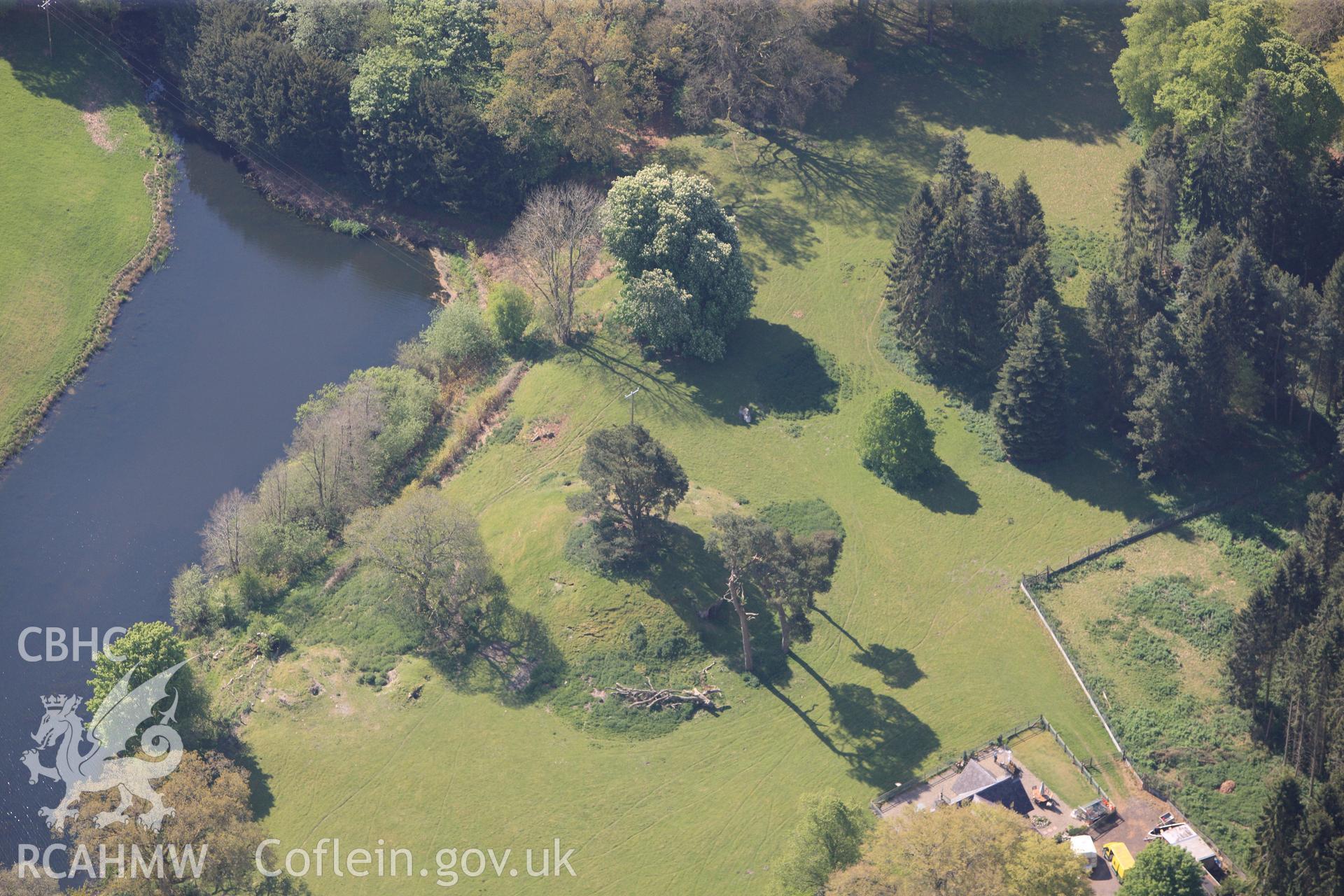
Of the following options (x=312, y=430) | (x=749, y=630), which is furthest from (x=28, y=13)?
(x=749, y=630)

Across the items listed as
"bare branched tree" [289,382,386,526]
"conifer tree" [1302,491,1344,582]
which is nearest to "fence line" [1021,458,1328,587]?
"conifer tree" [1302,491,1344,582]

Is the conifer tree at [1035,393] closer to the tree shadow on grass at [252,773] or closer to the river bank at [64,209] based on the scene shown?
the tree shadow on grass at [252,773]

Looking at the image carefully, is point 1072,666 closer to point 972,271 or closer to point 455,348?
point 972,271

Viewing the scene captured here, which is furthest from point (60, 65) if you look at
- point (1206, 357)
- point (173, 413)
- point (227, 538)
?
point (1206, 357)

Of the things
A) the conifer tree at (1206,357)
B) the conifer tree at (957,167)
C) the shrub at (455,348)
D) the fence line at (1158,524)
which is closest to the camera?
the fence line at (1158,524)

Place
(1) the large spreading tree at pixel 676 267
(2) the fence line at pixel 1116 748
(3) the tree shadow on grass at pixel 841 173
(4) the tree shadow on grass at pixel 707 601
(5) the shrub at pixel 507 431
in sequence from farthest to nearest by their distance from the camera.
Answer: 1. (3) the tree shadow on grass at pixel 841 173
2. (1) the large spreading tree at pixel 676 267
3. (5) the shrub at pixel 507 431
4. (4) the tree shadow on grass at pixel 707 601
5. (2) the fence line at pixel 1116 748

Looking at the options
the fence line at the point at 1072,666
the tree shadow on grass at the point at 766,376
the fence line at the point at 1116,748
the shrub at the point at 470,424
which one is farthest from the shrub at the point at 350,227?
the fence line at the point at 1116,748
